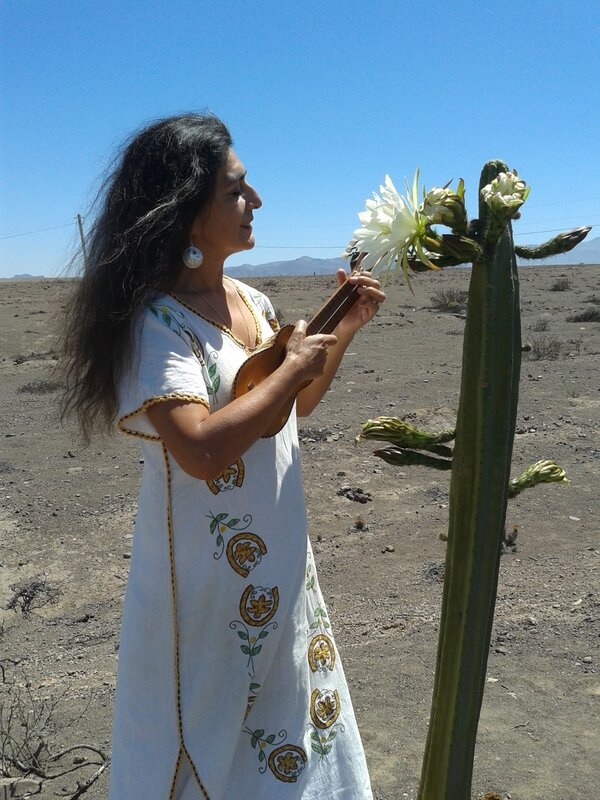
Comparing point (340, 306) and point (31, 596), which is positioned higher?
point (340, 306)

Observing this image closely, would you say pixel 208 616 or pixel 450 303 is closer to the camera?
pixel 208 616

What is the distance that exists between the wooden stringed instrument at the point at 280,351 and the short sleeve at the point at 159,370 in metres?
0.10

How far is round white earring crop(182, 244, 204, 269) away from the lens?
1.81 m

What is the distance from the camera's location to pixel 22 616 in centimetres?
423

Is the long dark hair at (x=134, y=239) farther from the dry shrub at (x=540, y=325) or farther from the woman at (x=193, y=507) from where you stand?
the dry shrub at (x=540, y=325)

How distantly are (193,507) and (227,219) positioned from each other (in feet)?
2.12

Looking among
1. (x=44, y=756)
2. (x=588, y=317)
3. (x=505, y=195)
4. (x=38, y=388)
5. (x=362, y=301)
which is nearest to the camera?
(x=505, y=195)

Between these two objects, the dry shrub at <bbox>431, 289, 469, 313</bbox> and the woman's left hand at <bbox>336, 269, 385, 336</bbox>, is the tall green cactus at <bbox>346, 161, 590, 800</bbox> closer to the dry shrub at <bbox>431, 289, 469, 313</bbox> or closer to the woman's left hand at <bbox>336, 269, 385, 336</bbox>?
the woman's left hand at <bbox>336, 269, 385, 336</bbox>

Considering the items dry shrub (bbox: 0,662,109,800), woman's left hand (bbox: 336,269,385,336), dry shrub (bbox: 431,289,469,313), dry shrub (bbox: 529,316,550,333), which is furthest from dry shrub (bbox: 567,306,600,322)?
woman's left hand (bbox: 336,269,385,336)

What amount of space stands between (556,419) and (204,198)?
6147 millimetres

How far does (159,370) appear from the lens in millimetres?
1671

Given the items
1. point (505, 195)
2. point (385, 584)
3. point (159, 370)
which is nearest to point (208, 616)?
point (159, 370)

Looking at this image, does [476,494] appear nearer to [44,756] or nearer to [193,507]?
[193,507]

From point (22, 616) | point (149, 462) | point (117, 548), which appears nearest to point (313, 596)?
point (149, 462)
